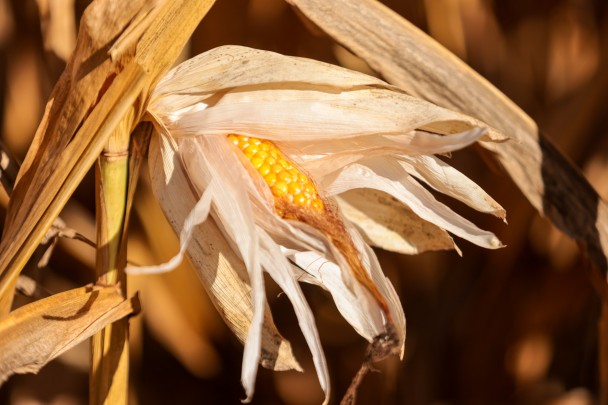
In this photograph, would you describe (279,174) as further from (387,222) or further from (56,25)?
(56,25)

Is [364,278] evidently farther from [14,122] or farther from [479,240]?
[14,122]


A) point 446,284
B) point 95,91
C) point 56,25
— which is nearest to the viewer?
point 95,91

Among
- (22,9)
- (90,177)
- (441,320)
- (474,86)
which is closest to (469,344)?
(441,320)

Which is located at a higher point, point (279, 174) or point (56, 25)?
point (56, 25)

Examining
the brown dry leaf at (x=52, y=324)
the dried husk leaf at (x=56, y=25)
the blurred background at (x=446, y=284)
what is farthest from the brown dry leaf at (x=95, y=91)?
the blurred background at (x=446, y=284)

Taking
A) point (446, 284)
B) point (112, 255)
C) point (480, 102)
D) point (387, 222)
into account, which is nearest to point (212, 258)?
point (112, 255)

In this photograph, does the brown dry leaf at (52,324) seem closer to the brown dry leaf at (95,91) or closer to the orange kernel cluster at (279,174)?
the brown dry leaf at (95,91)
